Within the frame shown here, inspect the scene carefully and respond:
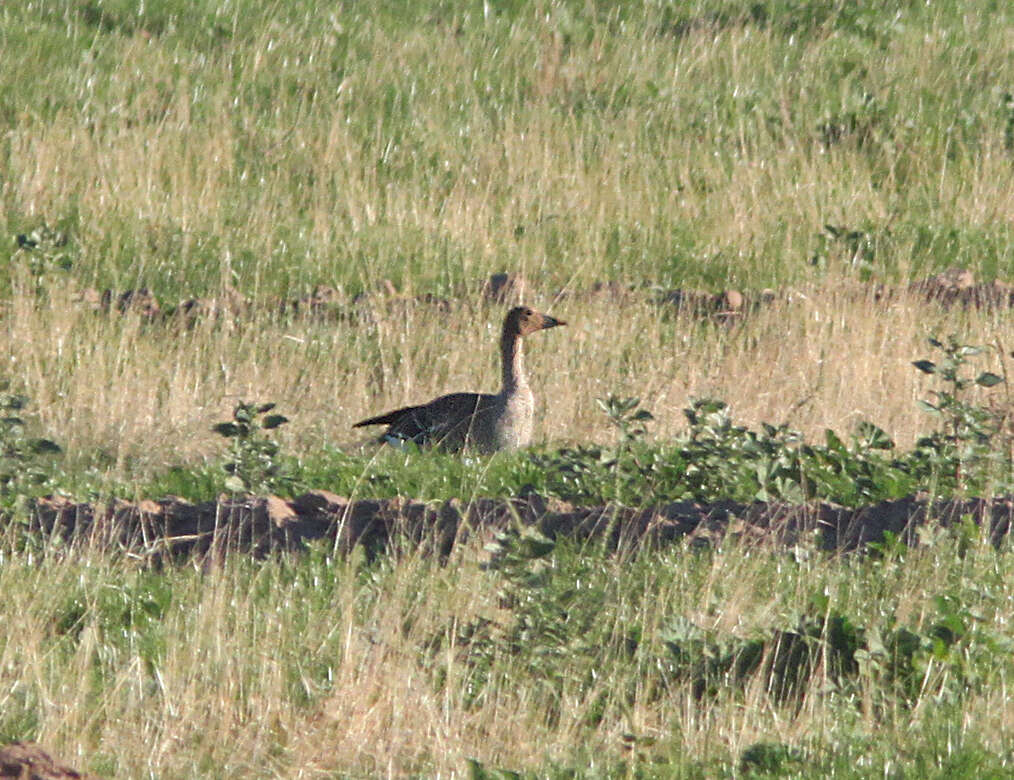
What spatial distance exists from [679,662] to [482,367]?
5.28 meters

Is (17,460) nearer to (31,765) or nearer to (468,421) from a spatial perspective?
(468,421)

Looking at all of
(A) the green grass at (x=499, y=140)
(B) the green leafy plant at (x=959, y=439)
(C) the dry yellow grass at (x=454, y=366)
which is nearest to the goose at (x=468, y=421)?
(C) the dry yellow grass at (x=454, y=366)

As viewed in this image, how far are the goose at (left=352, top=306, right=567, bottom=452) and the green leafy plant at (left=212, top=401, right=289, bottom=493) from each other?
1235 millimetres

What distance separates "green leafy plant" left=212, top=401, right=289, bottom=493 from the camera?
741cm

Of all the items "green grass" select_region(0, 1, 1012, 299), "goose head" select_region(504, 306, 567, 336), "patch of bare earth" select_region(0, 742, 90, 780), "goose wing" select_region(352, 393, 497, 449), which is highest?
"green grass" select_region(0, 1, 1012, 299)

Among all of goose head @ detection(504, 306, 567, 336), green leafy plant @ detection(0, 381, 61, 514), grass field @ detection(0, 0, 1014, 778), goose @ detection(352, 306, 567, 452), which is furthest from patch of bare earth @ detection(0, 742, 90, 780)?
goose head @ detection(504, 306, 567, 336)

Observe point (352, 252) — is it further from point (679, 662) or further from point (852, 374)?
point (679, 662)

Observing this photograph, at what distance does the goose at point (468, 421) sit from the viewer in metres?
8.75

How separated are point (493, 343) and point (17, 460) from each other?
400 cm

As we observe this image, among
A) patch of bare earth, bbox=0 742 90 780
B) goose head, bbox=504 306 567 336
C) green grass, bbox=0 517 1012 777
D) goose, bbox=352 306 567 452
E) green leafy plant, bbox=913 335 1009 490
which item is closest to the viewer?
patch of bare earth, bbox=0 742 90 780

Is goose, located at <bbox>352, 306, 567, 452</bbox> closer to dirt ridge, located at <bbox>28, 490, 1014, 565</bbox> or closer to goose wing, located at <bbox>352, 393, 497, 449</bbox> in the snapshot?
goose wing, located at <bbox>352, 393, 497, 449</bbox>

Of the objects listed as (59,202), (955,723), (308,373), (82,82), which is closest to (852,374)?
(308,373)

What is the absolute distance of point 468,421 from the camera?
8.84 m

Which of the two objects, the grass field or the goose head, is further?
the goose head
